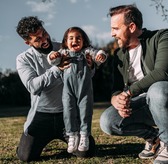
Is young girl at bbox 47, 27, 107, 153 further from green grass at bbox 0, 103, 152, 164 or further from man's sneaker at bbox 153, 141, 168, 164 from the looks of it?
man's sneaker at bbox 153, 141, 168, 164

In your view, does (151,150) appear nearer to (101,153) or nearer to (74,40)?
(101,153)

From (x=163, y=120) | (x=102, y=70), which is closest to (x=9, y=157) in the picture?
(x=163, y=120)

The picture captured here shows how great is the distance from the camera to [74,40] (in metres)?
4.31

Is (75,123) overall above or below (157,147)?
above

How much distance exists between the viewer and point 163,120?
3777mm

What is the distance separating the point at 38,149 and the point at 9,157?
1.36ft

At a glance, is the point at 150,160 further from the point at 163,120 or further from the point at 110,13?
the point at 110,13

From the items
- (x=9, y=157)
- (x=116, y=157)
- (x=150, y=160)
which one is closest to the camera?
(x=150, y=160)

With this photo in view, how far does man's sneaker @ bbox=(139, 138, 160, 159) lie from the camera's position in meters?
4.31

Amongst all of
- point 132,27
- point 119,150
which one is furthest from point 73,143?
point 132,27

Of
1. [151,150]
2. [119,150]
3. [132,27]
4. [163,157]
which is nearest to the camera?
[163,157]

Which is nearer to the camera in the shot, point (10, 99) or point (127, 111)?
point (127, 111)

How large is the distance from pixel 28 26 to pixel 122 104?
176cm

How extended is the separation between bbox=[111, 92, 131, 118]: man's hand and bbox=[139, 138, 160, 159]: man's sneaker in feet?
2.15
